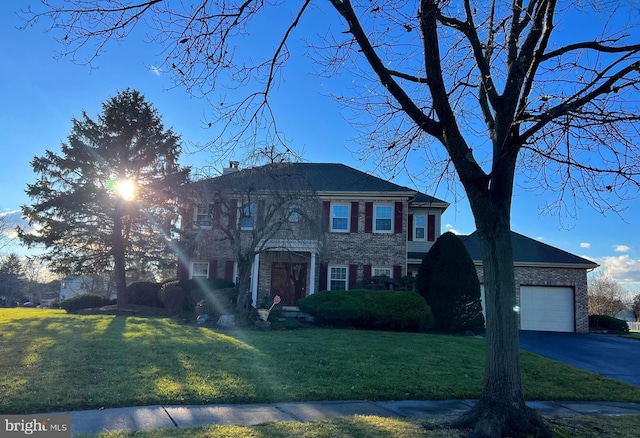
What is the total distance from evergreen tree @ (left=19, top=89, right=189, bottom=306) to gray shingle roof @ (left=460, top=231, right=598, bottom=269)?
596 inches

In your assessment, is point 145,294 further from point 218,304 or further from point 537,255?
point 537,255

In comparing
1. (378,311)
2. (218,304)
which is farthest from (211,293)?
(378,311)

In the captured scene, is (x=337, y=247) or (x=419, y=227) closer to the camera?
(x=337, y=247)

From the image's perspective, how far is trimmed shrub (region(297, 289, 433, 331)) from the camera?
51.0ft

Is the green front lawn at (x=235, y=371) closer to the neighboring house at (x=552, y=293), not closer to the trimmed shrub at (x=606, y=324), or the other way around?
the neighboring house at (x=552, y=293)

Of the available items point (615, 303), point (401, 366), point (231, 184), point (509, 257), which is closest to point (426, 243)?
point (231, 184)

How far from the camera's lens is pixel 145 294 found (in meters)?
22.2

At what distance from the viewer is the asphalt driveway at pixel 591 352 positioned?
11.1 m

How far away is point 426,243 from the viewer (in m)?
23.0

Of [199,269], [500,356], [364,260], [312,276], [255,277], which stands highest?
[364,260]

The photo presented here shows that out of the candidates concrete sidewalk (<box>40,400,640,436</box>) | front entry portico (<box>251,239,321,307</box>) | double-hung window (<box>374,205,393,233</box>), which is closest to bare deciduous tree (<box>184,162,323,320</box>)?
front entry portico (<box>251,239,321,307</box>)

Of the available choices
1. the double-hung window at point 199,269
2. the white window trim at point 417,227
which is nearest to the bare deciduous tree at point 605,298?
the white window trim at point 417,227

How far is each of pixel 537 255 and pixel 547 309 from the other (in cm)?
258

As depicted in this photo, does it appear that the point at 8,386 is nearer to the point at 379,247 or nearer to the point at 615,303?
the point at 379,247
